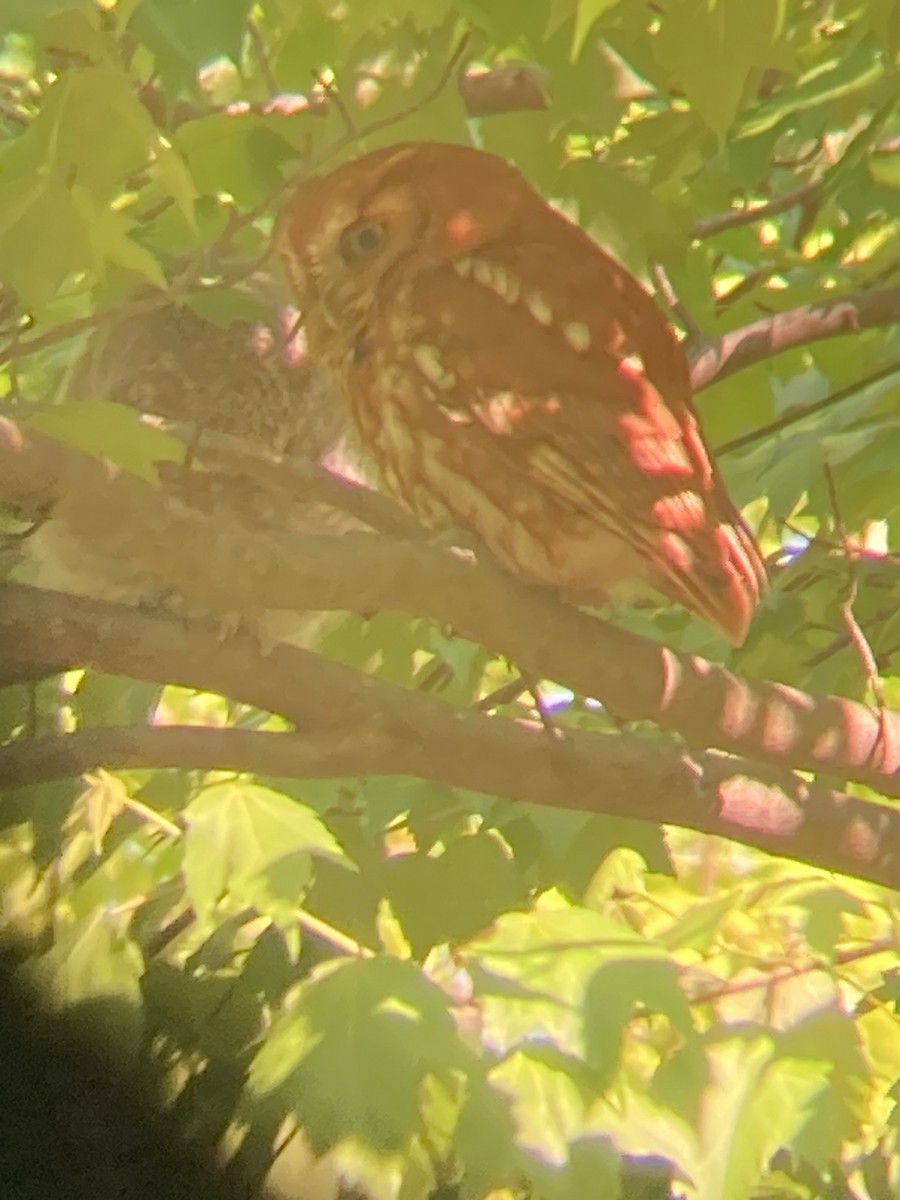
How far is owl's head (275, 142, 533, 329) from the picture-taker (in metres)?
0.60

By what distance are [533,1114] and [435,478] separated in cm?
27

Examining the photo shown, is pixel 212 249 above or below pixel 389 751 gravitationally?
above

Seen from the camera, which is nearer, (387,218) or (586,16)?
(586,16)

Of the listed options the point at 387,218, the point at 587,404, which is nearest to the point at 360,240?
the point at 387,218

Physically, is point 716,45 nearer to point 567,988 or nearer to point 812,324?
point 812,324

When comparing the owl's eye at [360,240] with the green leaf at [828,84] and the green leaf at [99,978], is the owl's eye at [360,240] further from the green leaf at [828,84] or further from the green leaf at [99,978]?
the green leaf at [99,978]

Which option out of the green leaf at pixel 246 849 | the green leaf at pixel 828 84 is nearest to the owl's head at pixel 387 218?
the green leaf at pixel 828 84

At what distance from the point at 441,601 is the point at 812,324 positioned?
0.26m

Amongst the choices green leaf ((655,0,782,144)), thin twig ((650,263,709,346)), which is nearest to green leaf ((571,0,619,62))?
green leaf ((655,0,782,144))

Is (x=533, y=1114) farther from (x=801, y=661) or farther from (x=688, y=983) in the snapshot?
(x=801, y=661)

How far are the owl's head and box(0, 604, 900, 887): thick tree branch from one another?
0.18 m

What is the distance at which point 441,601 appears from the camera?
21.3 inches

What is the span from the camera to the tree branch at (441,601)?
1.52ft

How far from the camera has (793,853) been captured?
2.01 ft
